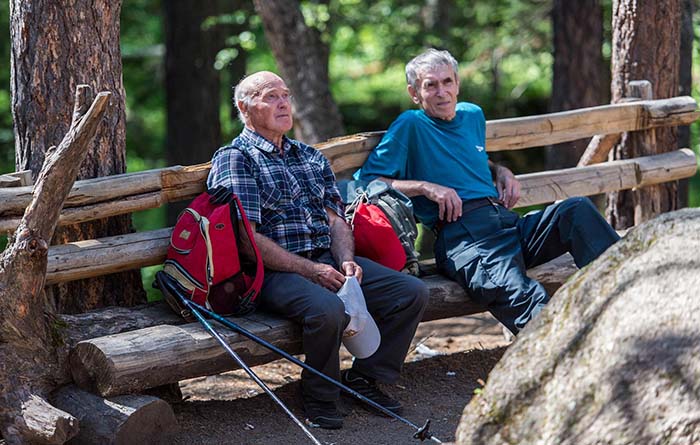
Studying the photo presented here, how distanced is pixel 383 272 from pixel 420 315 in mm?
302

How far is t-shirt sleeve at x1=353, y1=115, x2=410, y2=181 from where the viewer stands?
5.60 metres

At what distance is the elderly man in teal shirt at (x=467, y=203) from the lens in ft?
17.3

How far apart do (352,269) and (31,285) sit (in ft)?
5.10

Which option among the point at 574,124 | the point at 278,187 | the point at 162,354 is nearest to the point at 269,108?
the point at 278,187

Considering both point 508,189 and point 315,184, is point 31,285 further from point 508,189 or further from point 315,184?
point 508,189

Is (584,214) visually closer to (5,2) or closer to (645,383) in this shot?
(645,383)

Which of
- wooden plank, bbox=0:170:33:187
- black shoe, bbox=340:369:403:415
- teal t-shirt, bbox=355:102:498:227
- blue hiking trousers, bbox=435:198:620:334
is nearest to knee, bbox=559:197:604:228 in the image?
blue hiking trousers, bbox=435:198:620:334

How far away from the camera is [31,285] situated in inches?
166

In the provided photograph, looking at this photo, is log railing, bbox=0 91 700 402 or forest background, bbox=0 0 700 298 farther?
forest background, bbox=0 0 700 298

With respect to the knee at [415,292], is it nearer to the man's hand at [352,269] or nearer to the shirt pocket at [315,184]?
the man's hand at [352,269]

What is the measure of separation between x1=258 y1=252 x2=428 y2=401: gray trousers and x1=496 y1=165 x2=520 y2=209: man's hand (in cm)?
110

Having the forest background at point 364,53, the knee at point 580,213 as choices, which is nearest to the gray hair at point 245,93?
the knee at point 580,213

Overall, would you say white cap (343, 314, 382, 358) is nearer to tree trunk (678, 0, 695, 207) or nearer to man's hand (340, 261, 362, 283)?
man's hand (340, 261, 362, 283)

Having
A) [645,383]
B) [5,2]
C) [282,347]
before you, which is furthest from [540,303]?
[5,2]
